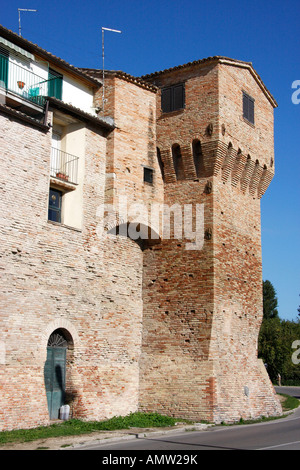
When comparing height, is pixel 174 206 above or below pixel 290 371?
above

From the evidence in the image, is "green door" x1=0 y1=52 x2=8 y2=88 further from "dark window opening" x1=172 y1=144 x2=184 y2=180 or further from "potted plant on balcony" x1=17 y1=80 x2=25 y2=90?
"dark window opening" x1=172 y1=144 x2=184 y2=180

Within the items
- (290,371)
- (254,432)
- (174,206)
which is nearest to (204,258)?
(174,206)

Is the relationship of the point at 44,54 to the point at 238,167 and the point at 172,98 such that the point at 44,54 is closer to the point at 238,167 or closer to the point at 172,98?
the point at 172,98

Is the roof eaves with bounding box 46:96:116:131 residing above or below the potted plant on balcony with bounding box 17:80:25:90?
below

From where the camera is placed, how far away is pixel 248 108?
22750 mm

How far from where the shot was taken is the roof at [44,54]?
17.5 meters

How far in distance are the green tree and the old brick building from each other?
161ft

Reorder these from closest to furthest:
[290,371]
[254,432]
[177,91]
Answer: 1. [254,432]
2. [177,91]
3. [290,371]

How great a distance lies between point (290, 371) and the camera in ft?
173

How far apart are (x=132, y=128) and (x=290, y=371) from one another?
38.4 metres

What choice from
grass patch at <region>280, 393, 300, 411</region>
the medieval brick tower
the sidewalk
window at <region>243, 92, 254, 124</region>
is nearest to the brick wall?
the medieval brick tower

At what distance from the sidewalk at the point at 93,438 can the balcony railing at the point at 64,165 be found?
792 cm

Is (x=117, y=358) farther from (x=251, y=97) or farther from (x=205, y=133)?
(x=251, y=97)

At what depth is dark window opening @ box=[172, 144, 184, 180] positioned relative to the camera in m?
21.5
